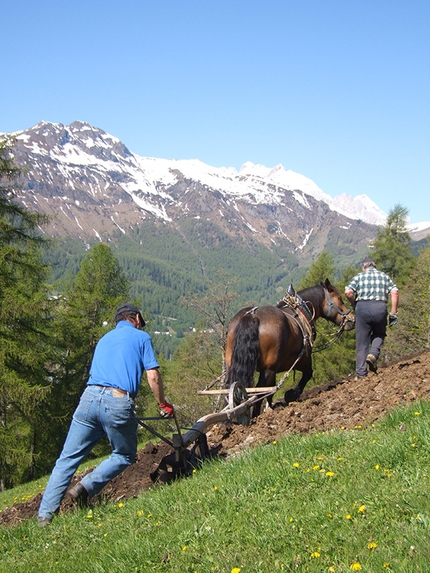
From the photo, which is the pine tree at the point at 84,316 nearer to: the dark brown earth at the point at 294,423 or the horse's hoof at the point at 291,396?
the horse's hoof at the point at 291,396

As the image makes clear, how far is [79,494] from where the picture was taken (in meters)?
5.60

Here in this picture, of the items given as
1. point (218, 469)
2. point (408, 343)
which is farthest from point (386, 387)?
point (408, 343)

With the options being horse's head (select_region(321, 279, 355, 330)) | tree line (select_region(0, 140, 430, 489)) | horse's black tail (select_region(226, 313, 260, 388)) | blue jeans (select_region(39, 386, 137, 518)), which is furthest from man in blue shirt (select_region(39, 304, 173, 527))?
tree line (select_region(0, 140, 430, 489))

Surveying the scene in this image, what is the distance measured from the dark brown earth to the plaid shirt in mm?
1788

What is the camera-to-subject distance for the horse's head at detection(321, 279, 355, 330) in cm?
1173

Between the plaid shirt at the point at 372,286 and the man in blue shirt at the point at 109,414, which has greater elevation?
the plaid shirt at the point at 372,286

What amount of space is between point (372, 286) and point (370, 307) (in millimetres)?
419

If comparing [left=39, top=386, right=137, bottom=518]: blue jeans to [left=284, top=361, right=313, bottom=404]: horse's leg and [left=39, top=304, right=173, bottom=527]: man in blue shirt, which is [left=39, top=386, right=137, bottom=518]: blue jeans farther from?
[left=284, top=361, right=313, bottom=404]: horse's leg

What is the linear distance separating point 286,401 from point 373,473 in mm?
5922

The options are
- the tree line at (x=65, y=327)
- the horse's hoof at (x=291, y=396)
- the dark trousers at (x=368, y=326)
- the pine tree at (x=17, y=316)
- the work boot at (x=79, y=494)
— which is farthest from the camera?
the tree line at (x=65, y=327)

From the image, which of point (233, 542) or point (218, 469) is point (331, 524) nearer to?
point (233, 542)

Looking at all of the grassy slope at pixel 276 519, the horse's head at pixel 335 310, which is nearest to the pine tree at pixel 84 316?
the horse's head at pixel 335 310

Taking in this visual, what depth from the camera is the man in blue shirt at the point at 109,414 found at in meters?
5.58

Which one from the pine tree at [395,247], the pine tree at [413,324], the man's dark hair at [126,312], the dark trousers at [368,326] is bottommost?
the pine tree at [413,324]
